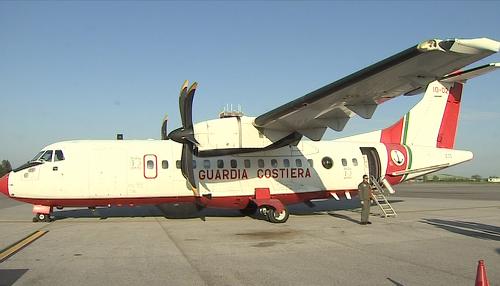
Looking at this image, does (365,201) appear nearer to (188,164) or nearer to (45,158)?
(188,164)

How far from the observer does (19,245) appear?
9.50 meters

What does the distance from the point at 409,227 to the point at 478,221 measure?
3015 millimetres

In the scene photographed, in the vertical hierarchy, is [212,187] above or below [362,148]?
below

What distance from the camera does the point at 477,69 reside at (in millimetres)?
14289

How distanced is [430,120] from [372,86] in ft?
28.9

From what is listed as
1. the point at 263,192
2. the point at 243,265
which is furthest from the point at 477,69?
the point at 243,265

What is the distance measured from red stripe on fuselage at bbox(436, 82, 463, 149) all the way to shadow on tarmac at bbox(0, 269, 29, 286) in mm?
16662

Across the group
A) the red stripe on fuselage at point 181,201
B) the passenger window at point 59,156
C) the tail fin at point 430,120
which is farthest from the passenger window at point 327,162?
the passenger window at point 59,156

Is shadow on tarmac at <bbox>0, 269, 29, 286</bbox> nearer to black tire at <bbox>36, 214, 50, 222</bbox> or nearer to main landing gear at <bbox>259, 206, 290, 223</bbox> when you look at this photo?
black tire at <bbox>36, 214, 50, 222</bbox>

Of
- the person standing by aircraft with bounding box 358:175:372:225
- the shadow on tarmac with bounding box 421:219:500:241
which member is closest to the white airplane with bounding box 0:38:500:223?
the person standing by aircraft with bounding box 358:175:372:225

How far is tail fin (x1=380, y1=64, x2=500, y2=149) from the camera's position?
709 inches

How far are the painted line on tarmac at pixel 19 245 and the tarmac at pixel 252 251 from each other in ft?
0.56

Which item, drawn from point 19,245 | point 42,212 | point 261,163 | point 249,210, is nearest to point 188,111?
point 261,163

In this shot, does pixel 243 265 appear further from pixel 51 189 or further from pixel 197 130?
pixel 51 189
